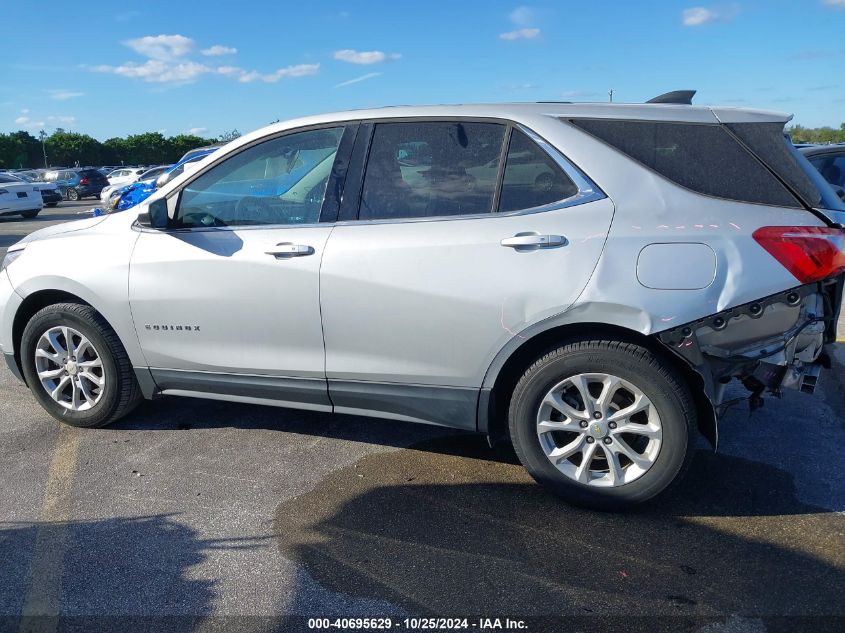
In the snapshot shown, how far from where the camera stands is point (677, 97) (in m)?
3.68

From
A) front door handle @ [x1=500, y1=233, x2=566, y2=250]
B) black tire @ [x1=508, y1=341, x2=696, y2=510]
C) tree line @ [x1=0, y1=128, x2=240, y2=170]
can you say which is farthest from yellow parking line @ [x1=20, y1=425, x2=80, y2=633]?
tree line @ [x1=0, y1=128, x2=240, y2=170]

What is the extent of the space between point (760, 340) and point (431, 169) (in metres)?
1.73

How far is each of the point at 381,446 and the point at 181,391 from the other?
4.01ft

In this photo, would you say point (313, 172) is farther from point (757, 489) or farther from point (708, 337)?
point (757, 489)

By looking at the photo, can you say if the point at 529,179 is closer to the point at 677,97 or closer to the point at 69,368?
the point at 677,97

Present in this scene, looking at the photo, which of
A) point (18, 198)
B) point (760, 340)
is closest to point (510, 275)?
point (760, 340)

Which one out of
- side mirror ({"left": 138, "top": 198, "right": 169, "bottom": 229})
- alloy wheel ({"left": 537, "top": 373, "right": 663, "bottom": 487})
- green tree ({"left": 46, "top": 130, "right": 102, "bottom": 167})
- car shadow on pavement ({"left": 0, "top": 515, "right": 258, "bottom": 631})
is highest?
green tree ({"left": 46, "top": 130, "right": 102, "bottom": 167})

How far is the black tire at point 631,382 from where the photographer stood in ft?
10.4

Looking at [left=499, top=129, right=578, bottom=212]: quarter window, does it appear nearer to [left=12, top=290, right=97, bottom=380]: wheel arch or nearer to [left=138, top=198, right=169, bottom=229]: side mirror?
[left=138, top=198, right=169, bottom=229]: side mirror

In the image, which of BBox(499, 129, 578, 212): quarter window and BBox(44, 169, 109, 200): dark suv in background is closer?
BBox(499, 129, 578, 212): quarter window

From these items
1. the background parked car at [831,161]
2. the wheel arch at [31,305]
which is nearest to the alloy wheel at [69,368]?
the wheel arch at [31,305]

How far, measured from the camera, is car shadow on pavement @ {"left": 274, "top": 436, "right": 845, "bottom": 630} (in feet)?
8.83

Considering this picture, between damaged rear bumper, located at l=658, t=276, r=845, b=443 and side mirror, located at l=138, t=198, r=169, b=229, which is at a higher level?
side mirror, located at l=138, t=198, r=169, b=229

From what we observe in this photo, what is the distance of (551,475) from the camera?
3393 mm
